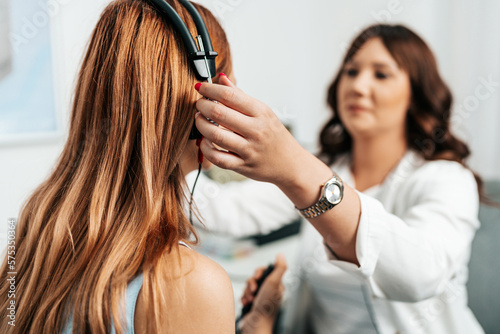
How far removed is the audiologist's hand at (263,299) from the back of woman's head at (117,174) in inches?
15.7

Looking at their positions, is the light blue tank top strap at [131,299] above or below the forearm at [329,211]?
below

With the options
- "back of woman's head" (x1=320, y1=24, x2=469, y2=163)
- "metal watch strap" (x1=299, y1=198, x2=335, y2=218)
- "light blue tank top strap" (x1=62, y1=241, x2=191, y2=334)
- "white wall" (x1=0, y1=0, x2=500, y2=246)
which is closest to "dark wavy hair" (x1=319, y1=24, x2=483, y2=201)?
"back of woman's head" (x1=320, y1=24, x2=469, y2=163)

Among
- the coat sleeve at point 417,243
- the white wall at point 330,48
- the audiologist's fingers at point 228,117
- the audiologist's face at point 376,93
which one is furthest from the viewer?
the white wall at point 330,48

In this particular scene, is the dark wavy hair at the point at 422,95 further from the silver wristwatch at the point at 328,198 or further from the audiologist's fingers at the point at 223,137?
the audiologist's fingers at the point at 223,137

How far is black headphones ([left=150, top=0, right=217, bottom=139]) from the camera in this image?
1.80 ft

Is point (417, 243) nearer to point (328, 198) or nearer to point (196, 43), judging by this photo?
point (328, 198)

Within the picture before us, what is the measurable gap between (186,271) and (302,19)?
170 centimetres

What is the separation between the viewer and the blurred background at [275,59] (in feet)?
3.32

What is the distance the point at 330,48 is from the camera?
2014mm

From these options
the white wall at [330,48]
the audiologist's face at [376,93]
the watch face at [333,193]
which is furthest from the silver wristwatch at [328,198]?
the white wall at [330,48]

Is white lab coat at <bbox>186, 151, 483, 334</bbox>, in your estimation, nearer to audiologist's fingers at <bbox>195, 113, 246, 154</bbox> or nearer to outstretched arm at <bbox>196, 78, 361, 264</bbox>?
outstretched arm at <bbox>196, 78, 361, 264</bbox>

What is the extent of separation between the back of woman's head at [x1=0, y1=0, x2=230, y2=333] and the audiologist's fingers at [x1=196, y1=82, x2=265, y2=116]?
83mm

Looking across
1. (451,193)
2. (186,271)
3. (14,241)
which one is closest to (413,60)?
(451,193)

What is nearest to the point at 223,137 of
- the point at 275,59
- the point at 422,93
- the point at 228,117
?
the point at 228,117
